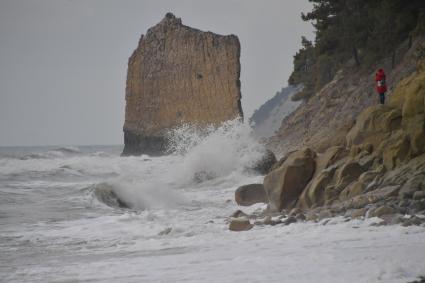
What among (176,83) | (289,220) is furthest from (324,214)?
(176,83)

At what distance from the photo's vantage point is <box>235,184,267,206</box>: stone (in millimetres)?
11727

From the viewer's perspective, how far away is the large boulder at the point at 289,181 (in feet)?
32.0

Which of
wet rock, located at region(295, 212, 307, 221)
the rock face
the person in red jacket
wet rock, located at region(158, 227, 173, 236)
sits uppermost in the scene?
the rock face

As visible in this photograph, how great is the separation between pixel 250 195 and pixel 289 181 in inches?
78.9

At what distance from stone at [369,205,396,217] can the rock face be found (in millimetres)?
33088

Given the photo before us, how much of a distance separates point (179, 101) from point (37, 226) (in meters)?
34.0

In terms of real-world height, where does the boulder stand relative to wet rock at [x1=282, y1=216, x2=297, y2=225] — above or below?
above

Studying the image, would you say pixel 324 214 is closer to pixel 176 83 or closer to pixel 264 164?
pixel 264 164

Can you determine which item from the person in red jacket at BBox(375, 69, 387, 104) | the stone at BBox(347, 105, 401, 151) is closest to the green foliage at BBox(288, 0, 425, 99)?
the person in red jacket at BBox(375, 69, 387, 104)

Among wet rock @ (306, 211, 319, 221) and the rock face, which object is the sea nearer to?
wet rock @ (306, 211, 319, 221)

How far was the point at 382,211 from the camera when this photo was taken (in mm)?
7047

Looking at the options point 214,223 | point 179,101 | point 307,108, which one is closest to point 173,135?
point 179,101

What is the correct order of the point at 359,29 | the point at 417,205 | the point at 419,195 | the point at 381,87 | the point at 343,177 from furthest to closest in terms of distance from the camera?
1. the point at 359,29
2. the point at 381,87
3. the point at 343,177
4. the point at 419,195
5. the point at 417,205

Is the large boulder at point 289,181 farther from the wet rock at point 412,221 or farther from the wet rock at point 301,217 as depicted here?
the wet rock at point 412,221
